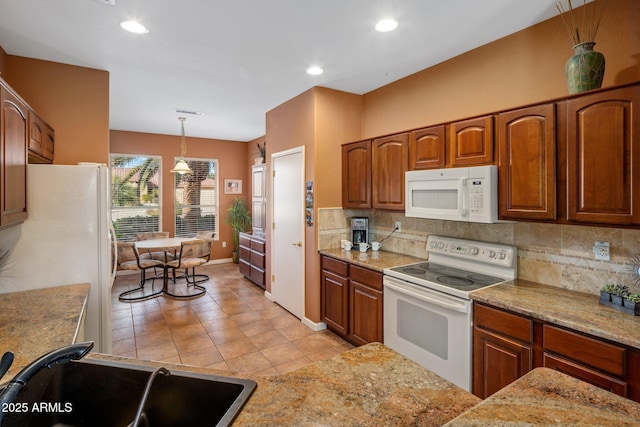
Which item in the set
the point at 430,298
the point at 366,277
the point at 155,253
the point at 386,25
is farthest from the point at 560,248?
the point at 155,253

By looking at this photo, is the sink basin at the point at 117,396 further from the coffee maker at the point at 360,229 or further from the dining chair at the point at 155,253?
the dining chair at the point at 155,253

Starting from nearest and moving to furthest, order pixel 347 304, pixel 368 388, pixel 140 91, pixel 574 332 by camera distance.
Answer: pixel 368 388
pixel 574 332
pixel 347 304
pixel 140 91

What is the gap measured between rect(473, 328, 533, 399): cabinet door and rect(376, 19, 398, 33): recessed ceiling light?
222 centimetres

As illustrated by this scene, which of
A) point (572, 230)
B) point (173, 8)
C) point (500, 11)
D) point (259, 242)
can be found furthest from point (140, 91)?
point (572, 230)

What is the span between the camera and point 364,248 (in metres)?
3.52

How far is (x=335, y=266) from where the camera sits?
3402 mm

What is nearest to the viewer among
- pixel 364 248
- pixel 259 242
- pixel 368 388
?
pixel 368 388

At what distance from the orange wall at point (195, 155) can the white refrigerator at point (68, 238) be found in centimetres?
342

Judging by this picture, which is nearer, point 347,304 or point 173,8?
point 173,8

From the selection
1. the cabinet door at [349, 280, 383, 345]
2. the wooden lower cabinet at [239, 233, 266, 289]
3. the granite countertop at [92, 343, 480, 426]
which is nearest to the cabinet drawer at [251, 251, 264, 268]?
the wooden lower cabinet at [239, 233, 266, 289]

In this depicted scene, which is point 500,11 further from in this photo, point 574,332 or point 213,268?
point 213,268

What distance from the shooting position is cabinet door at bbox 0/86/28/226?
1.71 meters

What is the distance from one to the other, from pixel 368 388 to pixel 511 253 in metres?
1.94

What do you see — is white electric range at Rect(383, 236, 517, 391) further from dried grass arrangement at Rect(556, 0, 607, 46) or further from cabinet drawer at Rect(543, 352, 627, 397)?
dried grass arrangement at Rect(556, 0, 607, 46)
